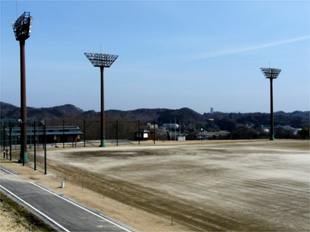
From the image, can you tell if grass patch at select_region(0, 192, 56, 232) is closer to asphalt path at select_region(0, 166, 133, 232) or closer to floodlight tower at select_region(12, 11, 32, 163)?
asphalt path at select_region(0, 166, 133, 232)

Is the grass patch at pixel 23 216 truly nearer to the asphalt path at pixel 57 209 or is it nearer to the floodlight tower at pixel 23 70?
the asphalt path at pixel 57 209

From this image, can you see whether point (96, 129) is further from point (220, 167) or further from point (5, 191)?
point (5, 191)

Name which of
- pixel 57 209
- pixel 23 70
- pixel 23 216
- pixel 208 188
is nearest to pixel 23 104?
pixel 23 70

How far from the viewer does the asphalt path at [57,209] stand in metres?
17.2

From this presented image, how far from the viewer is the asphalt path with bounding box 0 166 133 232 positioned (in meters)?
17.2

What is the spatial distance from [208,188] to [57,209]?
37.6 ft

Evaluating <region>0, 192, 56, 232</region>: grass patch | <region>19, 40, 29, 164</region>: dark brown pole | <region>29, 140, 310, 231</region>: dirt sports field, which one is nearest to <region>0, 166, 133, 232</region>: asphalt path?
<region>0, 192, 56, 232</region>: grass patch

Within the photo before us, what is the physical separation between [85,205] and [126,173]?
13.0 meters

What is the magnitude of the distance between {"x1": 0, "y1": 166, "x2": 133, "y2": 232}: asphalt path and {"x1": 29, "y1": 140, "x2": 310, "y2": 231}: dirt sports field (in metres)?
2.48

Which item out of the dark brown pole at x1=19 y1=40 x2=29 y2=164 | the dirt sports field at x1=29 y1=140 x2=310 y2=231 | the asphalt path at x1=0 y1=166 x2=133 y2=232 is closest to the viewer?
the asphalt path at x1=0 y1=166 x2=133 y2=232

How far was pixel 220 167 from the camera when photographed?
38.2 metres

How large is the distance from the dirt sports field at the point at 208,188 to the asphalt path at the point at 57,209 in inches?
97.5

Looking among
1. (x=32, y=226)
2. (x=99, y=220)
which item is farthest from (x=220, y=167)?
(x=32, y=226)

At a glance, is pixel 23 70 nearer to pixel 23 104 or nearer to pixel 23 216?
pixel 23 104
